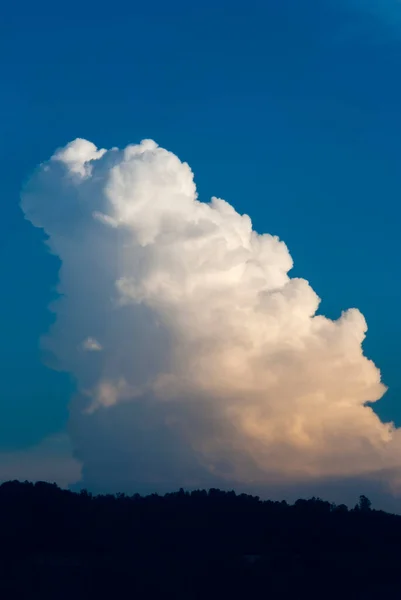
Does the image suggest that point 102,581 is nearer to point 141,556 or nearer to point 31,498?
point 141,556

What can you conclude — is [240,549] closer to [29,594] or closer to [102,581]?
[102,581]

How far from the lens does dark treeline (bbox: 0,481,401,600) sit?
117 metres

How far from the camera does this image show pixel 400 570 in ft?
428

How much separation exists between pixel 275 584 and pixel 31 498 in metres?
39.7

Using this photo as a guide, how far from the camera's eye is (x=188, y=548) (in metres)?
128

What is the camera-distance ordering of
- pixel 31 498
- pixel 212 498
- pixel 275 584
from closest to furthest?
1. pixel 275 584
2. pixel 31 498
3. pixel 212 498

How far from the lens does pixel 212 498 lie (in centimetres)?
14900

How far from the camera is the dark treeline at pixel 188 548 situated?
117 metres

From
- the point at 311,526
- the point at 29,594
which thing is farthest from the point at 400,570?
the point at 29,594

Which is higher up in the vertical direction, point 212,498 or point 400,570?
point 212,498

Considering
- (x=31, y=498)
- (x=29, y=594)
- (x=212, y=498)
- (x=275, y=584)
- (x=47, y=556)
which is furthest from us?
(x=212, y=498)

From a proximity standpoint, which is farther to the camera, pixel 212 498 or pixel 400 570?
pixel 212 498

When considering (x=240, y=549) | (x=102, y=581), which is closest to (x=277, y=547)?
(x=240, y=549)

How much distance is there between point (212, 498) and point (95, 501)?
18.8 meters
